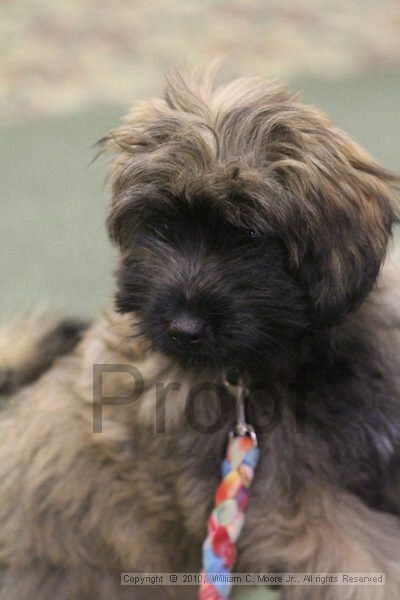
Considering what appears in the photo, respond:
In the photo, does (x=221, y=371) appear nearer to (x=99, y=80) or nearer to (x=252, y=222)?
(x=252, y=222)

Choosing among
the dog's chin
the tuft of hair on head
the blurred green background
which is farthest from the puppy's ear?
the blurred green background

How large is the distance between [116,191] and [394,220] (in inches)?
26.6

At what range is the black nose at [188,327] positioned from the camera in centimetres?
204

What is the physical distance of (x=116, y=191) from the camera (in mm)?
2207

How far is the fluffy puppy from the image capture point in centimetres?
203

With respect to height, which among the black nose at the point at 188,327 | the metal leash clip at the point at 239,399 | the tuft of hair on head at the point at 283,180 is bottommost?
the metal leash clip at the point at 239,399

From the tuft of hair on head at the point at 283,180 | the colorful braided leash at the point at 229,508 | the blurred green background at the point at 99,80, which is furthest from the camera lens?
the blurred green background at the point at 99,80

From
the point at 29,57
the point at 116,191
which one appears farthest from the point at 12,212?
the point at 116,191

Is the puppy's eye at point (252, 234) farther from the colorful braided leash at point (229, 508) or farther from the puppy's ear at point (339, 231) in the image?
the colorful braided leash at point (229, 508)

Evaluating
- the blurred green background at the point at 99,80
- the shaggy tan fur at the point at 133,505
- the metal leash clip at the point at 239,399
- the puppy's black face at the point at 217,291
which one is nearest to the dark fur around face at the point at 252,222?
the puppy's black face at the point at 217,291

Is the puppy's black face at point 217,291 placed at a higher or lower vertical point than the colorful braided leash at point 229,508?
higher

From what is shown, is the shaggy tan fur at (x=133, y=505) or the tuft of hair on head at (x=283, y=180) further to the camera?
the shaggy tan fur at (x=133, y=505)

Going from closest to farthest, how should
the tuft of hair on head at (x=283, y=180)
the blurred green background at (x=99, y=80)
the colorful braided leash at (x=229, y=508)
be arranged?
1. the tuft of hair on head at (x=283, y=180)
2. the colorful braided leash at (x=229, y=508)
3. the blurred green background at (x=99, y=80)

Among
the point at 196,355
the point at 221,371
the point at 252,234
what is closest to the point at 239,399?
the point at 221,371
